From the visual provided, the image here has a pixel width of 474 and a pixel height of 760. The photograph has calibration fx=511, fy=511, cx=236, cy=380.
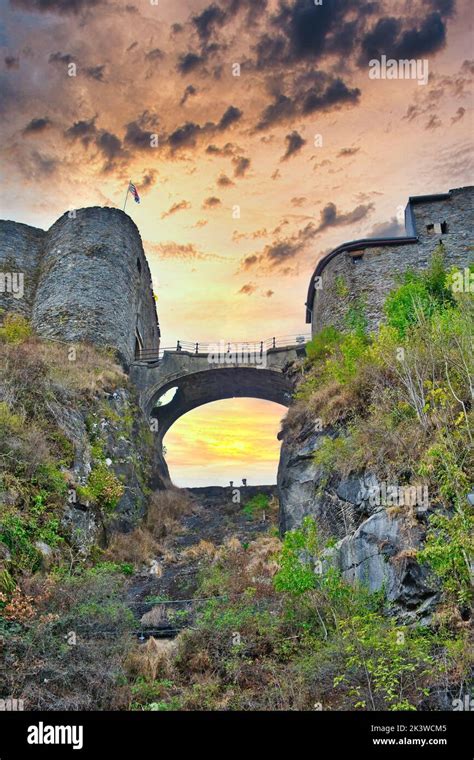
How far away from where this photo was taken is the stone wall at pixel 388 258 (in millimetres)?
19266

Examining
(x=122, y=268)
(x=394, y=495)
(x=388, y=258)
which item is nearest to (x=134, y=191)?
(x=122, y=268)

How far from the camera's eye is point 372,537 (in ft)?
28.1

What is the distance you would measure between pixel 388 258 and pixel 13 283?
17.2 m

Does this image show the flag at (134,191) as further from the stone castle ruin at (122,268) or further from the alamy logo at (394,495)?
the alamy logo at (394,495)

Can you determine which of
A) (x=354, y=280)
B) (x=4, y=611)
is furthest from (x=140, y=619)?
(x=354, y=280)
